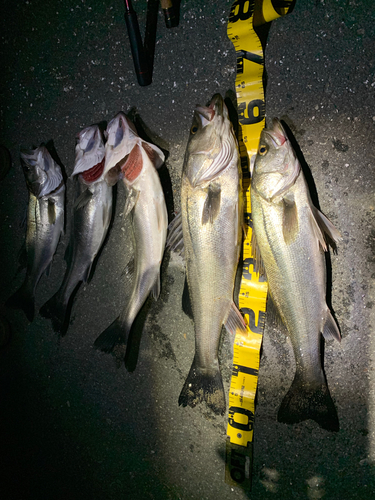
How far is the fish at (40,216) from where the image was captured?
2906 mm

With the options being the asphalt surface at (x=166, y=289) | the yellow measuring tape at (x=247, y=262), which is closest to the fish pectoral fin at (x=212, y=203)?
the yellow measuring tape at (x=247, y=262)

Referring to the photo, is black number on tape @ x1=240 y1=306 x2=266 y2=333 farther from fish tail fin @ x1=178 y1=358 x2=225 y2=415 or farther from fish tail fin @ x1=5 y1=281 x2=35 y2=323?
fish tail fin @ x1=5 y1=281 x2=35 y2=323

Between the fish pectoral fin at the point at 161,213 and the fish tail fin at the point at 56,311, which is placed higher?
the fish pectoral fin at the point at 161,213

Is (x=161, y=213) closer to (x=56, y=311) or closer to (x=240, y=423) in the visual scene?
(x=56, y=311)

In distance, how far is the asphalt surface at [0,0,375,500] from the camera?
212 cm

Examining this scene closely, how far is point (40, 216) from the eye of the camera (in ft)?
9.79

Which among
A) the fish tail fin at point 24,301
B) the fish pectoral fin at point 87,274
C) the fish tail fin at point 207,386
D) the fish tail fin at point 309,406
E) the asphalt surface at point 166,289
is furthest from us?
the fish tail fin at point 24,301

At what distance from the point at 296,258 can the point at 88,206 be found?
171cm

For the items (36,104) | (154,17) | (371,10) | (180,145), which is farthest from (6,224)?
(371,10)

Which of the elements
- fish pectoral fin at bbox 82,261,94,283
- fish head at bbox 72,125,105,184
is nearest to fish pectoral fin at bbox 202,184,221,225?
fish head at bbox 72,125,105,184

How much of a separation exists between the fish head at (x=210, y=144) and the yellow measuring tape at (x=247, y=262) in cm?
24

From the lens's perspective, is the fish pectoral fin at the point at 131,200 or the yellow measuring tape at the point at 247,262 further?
the fish pectoral fin at the point at 131,200

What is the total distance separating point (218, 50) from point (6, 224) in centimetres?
282

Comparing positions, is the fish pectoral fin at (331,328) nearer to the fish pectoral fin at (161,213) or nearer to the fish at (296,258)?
the fish at (296,258)
